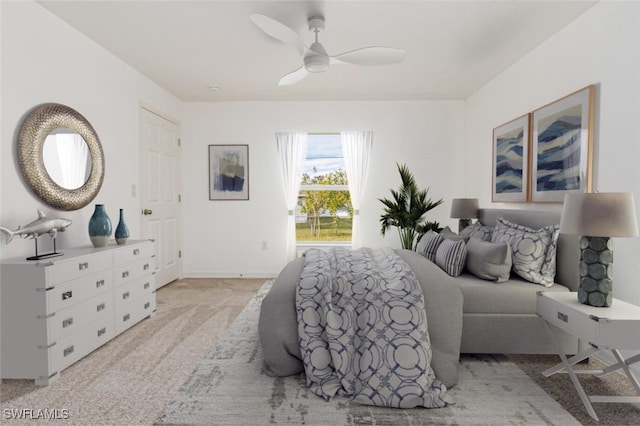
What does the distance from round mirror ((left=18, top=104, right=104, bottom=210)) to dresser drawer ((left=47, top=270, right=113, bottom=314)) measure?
69 centimetres

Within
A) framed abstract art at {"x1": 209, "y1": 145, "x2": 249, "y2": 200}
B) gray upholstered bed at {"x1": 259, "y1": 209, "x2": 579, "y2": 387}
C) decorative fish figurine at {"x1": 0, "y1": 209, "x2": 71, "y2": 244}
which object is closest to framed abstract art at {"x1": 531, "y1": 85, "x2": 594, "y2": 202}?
gray upholstered bed at {"x1": 259, "y1": 209, "x2": 579, "y2": 387}

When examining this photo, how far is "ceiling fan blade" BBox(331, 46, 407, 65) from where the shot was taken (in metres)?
2.62

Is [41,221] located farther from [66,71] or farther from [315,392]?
[315,392]

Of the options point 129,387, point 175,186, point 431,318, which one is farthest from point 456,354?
point 175,186

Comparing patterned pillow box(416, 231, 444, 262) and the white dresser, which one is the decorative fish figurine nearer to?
the white dresser

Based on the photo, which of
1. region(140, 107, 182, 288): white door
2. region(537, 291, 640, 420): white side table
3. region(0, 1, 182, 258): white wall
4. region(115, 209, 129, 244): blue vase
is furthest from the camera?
region(140, 107, 182, 288): white door

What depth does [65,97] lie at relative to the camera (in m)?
2.92

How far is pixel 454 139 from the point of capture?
5.17 m

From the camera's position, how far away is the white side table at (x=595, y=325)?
174cm

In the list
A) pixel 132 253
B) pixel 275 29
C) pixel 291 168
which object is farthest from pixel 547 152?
pixel 132 253

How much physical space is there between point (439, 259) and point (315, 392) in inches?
61.5

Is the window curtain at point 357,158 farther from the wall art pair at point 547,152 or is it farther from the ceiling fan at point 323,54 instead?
the ceiling fan at point 323,54

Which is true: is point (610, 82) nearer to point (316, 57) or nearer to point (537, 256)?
point (537, 256)

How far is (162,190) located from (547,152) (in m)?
4.32
